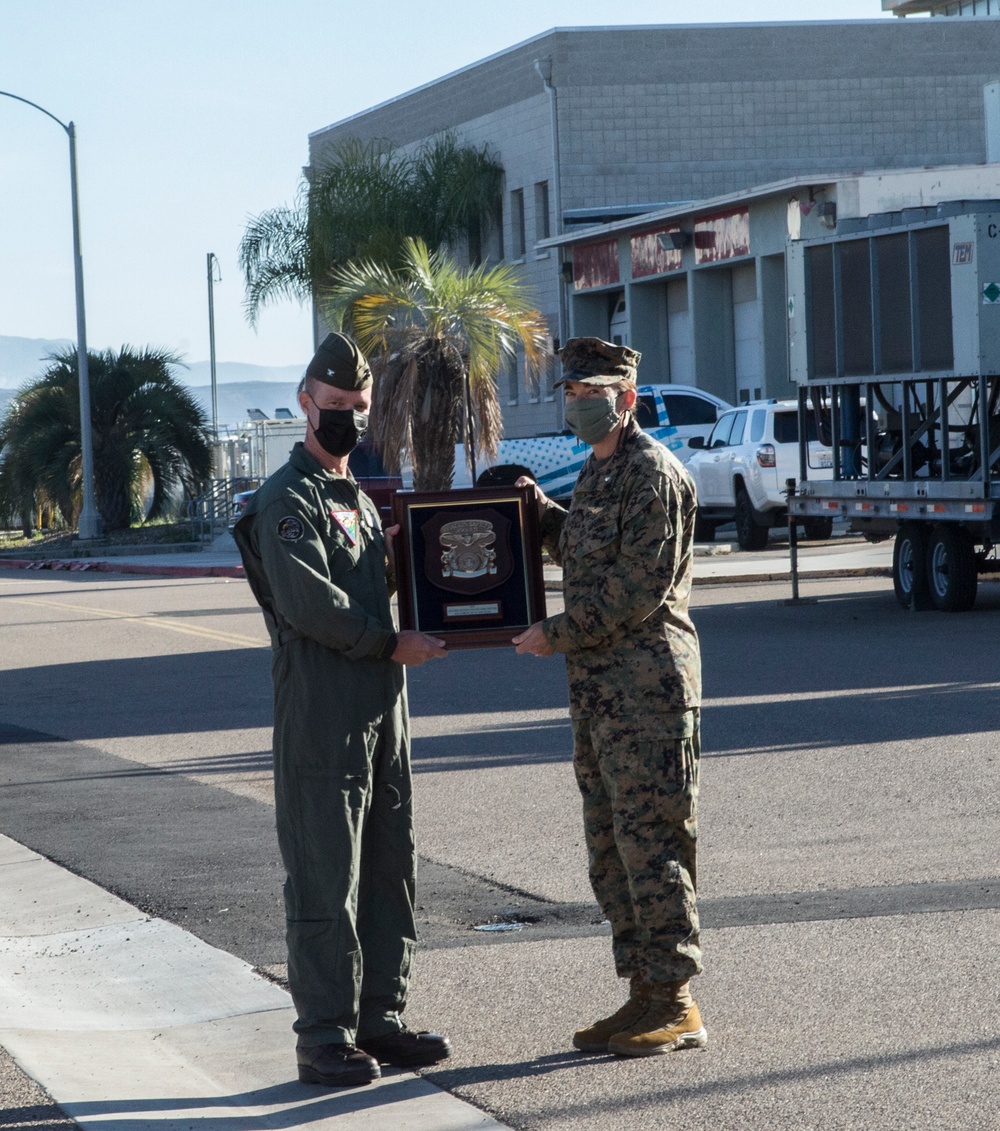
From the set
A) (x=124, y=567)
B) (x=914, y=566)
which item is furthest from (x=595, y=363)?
(x=124, y=567)

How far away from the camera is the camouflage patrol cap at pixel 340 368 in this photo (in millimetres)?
5008

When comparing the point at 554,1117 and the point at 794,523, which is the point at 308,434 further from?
the point at 794,523

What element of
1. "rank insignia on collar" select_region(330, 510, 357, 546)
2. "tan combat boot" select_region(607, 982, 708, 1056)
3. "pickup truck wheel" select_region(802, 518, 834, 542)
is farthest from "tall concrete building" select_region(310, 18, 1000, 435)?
"tan combat boot" select_region(607, 982, 708, 1056)

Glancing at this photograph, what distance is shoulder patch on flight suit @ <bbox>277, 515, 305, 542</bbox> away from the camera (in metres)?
4.85

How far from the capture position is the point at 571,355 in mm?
5188

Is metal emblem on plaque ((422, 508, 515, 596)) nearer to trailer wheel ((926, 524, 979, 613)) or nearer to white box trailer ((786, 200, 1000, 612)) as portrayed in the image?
white box trailer ((786, 200, 1000, 612))

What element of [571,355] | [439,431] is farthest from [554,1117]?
[439,431]

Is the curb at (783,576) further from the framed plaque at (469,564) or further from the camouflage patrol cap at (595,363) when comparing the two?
the camouflage patrol cap at (595,363)

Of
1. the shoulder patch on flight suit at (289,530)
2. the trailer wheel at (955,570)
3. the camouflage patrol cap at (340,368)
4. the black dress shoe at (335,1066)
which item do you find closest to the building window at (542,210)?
the trailer wheel at (955,570)

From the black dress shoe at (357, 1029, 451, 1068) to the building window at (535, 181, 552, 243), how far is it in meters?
39.6

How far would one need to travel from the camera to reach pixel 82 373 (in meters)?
37.5

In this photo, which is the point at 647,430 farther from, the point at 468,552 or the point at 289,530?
the point at 289,530

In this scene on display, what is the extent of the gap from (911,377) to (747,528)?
951 centimetres

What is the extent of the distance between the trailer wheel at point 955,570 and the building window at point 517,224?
93.4 ft
